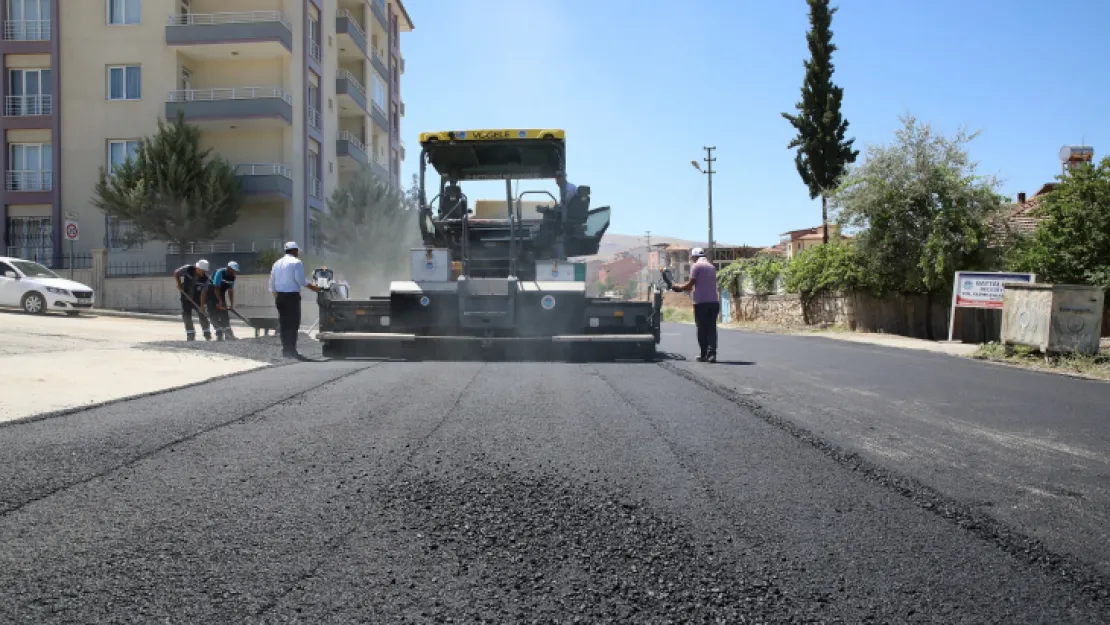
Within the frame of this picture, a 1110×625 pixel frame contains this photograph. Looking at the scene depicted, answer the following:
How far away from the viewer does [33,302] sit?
22391 mm

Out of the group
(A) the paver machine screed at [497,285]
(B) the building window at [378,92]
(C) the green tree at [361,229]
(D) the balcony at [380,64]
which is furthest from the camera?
(B) the building window at [378,92]

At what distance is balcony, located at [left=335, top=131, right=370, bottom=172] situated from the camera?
3731 cm

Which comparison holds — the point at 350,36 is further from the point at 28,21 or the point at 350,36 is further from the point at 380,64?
the point at 28,21

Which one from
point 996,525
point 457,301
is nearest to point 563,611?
point 996,525

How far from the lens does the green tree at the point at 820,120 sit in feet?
120

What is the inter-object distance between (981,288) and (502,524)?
1909cm

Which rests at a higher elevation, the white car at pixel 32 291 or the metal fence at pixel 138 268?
the metal fence at pixel 138 268

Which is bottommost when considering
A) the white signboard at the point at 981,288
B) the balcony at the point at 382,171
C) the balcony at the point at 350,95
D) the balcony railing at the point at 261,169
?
the white signboard at the point at 981,288

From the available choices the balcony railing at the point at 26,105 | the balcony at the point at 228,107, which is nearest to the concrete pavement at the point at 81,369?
the balcony at the point at 228,107

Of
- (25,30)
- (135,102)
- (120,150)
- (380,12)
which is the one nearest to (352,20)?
(380,12)

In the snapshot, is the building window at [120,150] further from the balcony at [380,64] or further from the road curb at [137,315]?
the balcony at [380,64]

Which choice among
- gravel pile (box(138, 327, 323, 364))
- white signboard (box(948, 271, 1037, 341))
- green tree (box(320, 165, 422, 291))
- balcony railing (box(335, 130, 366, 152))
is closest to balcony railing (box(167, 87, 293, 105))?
green tree (box(320, 165, 422, 291))

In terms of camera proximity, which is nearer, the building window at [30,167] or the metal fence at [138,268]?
the metal fence at [138,268]

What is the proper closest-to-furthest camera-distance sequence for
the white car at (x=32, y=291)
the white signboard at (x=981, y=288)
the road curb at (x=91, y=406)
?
1. the road curb at (x=91, y=406)
2. the white signboard at (x=981, y=288)
3. the white car at (x=32, y=291)
